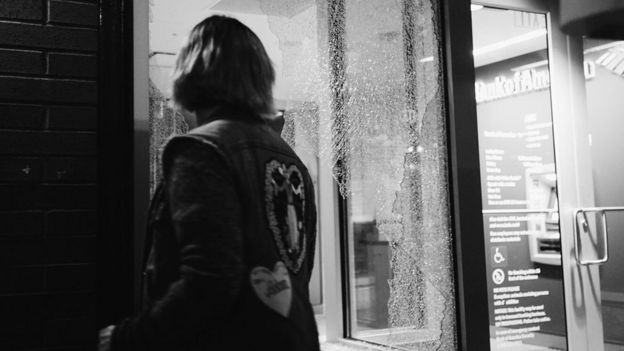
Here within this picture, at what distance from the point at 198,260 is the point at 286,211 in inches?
10.0

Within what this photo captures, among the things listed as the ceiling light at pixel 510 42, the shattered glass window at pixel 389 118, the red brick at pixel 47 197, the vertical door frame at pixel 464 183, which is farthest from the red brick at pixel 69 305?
the ceiling light at pixel 510 42

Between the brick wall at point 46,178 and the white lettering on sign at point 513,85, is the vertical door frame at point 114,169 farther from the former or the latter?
the white lettering on sign at point 513,85

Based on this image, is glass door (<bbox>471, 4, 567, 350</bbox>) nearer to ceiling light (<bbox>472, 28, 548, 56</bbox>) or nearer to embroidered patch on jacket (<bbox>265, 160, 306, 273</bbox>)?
ceiling light (<bbox>472, 28, 548, 56</bbox>)

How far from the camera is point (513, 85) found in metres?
4.61

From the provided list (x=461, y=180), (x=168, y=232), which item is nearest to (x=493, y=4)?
(x=461, y=180)

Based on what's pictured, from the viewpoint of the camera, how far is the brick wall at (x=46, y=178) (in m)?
1.63

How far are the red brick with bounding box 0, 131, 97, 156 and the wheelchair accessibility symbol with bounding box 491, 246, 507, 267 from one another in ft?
10.1

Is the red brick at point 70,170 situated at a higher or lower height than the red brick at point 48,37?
lower

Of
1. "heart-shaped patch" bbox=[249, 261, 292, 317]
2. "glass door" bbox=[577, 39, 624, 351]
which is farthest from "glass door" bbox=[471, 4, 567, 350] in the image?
"heart-shaped patch" bbox=[249, 261, 292, 317]

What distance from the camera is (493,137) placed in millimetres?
4492

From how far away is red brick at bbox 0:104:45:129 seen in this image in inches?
65.0

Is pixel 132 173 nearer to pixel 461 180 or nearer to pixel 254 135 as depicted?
pixel 254 135

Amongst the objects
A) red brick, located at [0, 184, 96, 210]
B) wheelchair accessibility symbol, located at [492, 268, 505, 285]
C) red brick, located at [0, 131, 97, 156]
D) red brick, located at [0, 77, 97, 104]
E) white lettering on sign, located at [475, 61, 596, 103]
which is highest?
white lettering on sign, located at [475, 61, 596, 103]

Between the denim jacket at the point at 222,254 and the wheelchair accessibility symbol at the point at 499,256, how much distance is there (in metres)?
3.13
